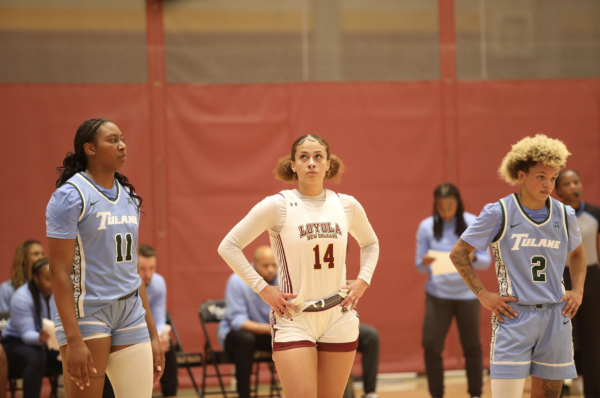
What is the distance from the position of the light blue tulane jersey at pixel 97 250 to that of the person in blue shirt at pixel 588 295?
3.61 meters

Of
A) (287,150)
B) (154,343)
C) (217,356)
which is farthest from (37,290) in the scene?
(154,343)

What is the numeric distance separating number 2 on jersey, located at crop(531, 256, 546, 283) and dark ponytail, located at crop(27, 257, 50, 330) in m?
4.10

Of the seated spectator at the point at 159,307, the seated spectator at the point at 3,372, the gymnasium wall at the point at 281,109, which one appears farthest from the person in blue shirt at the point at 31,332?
the gymnasium wall at the point at 281,109

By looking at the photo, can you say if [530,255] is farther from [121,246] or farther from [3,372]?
[3,372]

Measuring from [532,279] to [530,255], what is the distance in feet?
0.41

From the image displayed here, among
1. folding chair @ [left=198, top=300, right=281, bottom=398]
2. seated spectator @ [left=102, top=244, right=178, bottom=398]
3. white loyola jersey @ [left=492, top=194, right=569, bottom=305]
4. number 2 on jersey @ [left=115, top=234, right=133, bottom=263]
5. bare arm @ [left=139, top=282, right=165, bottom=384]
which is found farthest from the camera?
folding chair @ [left=198, top=300, right=281, bottom=398]

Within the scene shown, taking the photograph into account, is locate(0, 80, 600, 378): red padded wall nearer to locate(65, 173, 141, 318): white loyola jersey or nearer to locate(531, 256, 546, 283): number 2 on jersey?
locate(531, 256, 546, 283): number 2 on jersey

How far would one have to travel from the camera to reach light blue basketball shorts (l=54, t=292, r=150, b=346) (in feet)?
9.90

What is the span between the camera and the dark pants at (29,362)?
18.9 feet

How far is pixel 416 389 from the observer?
7.19m

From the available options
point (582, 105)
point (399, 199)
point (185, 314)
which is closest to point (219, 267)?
point (185, 314)

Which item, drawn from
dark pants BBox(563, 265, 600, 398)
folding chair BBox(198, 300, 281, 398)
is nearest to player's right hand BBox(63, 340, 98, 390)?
folding chair BBox(198, 300, 281, 398)

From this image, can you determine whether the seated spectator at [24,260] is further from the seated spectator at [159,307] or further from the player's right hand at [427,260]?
the player's right hand at [427,260]

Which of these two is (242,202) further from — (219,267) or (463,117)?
(463,117)
